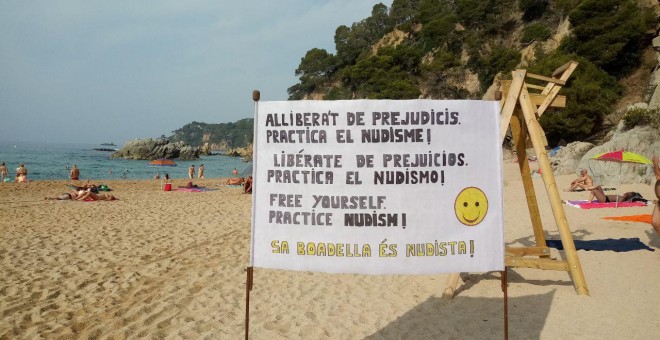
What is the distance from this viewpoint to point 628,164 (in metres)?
16.9

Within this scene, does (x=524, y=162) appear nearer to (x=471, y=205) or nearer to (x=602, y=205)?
(x=471, y=205)

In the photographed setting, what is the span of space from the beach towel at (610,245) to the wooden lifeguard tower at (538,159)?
175 cm

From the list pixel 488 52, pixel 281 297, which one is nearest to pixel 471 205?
pixel 281 297

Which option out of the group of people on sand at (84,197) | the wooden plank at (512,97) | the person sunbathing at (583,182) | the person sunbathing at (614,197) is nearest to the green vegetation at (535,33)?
the person sunbathing at (583,182)

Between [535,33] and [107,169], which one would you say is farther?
[107,169]

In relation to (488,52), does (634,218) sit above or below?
below

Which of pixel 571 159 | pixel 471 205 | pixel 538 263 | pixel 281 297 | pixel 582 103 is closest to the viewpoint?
pixel 471 205

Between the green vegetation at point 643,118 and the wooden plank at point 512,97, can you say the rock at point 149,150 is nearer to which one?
the green vegetation at point 643,118

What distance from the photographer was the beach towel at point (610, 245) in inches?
282

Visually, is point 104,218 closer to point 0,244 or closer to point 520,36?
point 0,244

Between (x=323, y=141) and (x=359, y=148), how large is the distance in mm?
282

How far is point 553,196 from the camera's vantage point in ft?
18.0

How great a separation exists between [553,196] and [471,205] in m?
2.93

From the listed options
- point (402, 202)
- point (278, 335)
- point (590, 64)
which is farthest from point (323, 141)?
point (590, 64)
